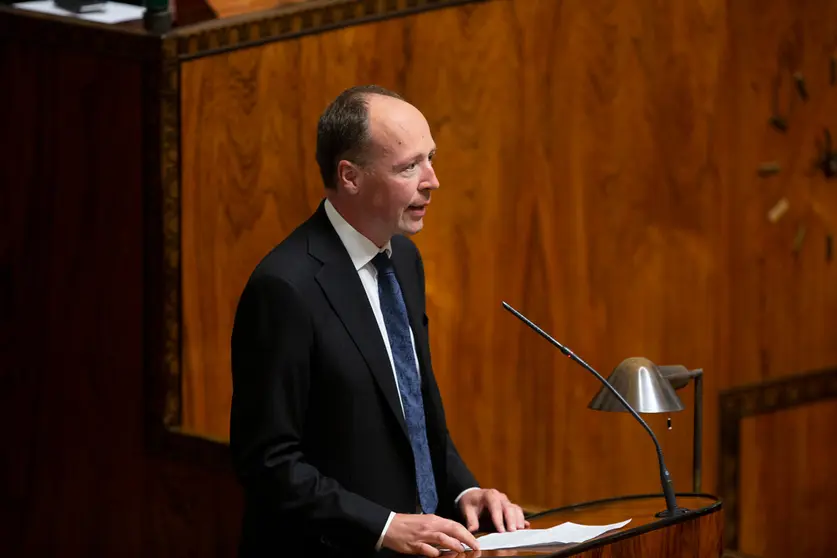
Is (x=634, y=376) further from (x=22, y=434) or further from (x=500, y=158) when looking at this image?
(x=22, y=434)

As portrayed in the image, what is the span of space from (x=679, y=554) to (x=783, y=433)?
77.8 inches

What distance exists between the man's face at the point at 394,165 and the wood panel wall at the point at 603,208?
1.27 m

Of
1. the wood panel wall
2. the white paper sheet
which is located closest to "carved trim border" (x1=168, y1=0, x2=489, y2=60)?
the wood panel wall

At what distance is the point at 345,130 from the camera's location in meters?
2.27

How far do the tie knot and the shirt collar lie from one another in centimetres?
4

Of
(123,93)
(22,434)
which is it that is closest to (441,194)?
(123,93)

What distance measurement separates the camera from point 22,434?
445cm

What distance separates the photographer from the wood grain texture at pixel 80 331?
14.5ft

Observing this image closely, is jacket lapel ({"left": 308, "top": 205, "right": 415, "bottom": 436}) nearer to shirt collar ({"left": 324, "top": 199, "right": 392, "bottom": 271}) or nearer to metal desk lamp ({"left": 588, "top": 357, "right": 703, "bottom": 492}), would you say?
shirt collar ({"left": 324, "top": 199, "right": 392, "bottom": 271})

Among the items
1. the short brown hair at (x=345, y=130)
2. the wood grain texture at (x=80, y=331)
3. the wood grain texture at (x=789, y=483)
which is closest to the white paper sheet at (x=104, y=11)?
the wood grain texture at (x=80, y=331)

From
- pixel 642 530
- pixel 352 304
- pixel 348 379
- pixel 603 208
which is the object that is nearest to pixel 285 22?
pixel 603 208

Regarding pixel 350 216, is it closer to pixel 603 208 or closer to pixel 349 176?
pixel 349 176

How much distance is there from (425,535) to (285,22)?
8.20 ft

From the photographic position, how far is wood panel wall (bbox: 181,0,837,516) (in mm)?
3418
